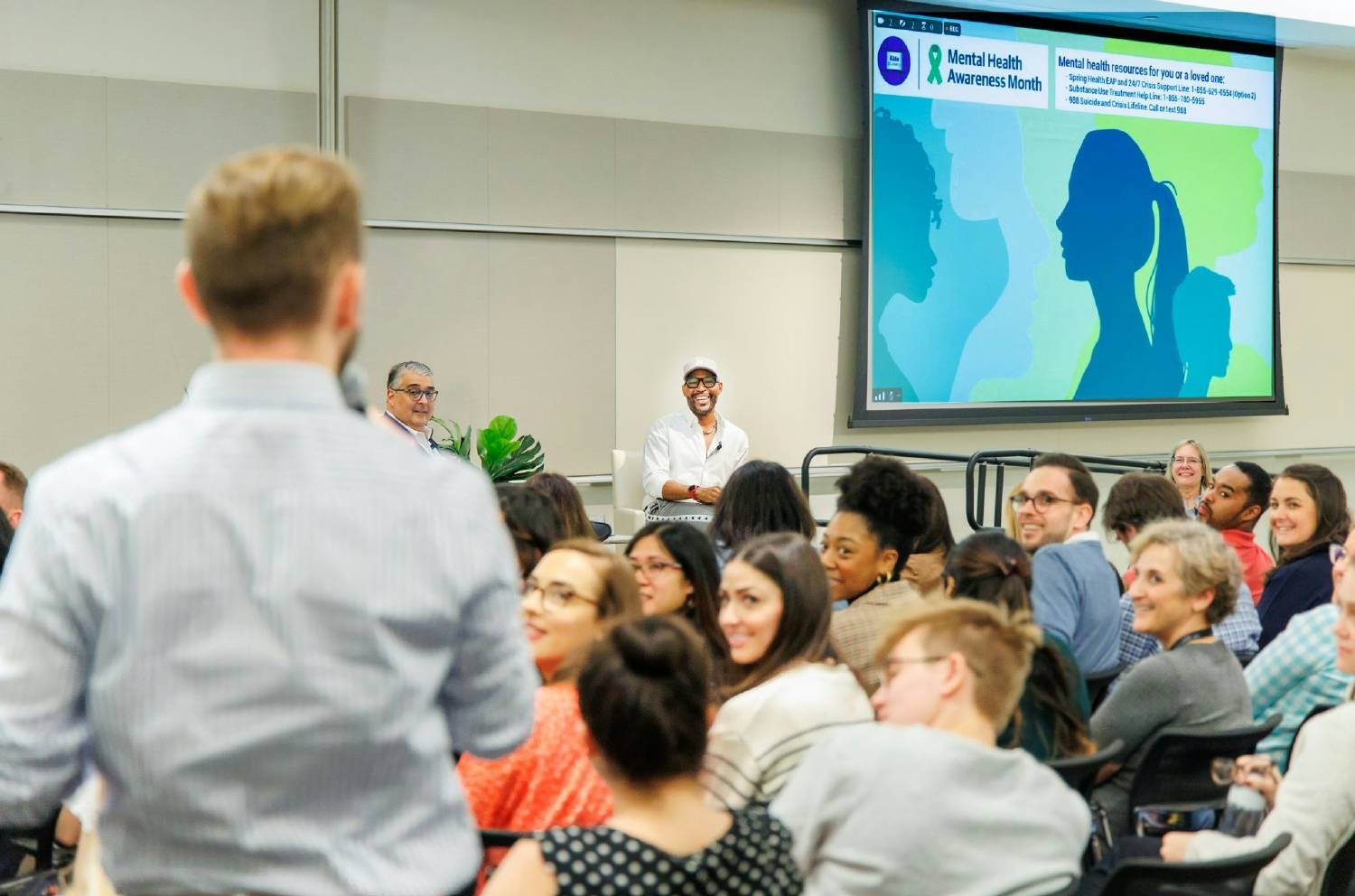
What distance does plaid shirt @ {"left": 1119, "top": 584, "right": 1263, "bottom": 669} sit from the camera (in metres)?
3.86

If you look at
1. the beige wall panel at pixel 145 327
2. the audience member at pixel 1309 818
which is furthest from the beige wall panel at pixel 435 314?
the audience member at pixel 1309 818

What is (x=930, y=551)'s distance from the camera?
13.0ft

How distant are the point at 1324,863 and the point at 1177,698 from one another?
548 millimetres

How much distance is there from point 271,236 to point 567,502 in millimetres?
3000

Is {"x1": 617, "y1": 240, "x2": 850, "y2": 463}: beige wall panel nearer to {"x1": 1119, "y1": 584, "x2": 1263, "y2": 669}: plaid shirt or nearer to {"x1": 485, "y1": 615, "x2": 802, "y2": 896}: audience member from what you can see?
{"x1": 1119, "y1": 584, "x2": 1263, "y2": 669}: plaid shirt

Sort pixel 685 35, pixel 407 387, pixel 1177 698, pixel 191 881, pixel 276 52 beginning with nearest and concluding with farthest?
1. pixel 191 881
2. pixel 1177 698
3. pixel 407 387
4. pixel 276 52
5. pixel 685 35

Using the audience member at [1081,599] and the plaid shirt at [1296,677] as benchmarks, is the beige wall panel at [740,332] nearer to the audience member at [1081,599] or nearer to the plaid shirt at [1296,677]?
the audience member at [1081,599]

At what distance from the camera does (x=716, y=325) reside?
8.41m

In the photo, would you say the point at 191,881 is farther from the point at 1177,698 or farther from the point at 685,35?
the point at 685,35

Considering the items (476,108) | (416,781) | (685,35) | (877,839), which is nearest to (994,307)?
(685,35)

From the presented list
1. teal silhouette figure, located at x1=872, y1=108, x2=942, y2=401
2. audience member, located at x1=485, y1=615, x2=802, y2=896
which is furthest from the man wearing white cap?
audience member, located at x1=485, y1=615, x2=802, y2=896

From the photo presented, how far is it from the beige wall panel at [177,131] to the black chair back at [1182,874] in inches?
231

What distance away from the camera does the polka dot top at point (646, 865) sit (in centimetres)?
154

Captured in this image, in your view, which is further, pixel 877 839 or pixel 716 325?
pixel 716 325
